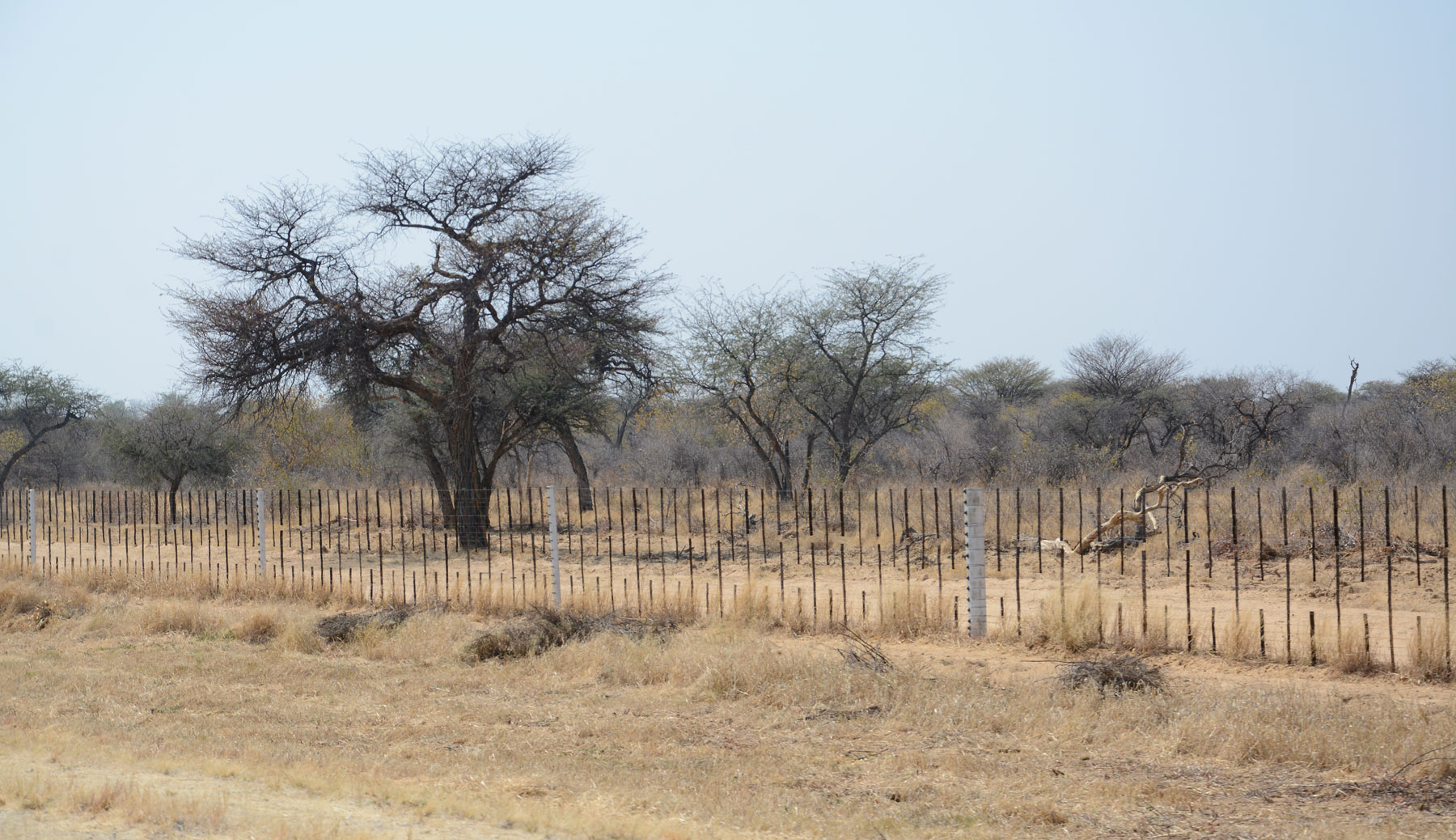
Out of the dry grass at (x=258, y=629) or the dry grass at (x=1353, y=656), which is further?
the dry grass at (x=258, y=629)

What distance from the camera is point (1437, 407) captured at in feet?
86.5

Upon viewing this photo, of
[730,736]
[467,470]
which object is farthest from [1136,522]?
[467,470]

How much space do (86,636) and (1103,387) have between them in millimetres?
34117

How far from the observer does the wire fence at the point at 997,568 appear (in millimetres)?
10438

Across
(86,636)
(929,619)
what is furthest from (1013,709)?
(86,636)

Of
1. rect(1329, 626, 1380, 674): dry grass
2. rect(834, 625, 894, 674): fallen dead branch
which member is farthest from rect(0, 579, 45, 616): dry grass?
rect(1329, 626, 1380, 674): dry grass

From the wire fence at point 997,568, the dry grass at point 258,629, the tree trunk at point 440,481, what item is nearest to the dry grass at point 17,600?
the wire fence at point 997,568

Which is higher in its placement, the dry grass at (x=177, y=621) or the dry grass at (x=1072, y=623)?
the dry grass at (x=1072, y=623)

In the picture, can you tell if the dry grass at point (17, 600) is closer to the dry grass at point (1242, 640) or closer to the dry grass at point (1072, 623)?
the dry grass at point (1072, 623)

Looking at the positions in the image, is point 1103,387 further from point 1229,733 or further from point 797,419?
point 1229,733

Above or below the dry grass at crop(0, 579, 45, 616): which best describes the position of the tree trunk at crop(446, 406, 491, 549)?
above

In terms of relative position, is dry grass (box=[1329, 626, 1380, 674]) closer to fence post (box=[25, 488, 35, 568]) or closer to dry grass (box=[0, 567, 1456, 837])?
dry grass (box=[0, 567, 1456, 837])

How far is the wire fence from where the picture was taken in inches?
411

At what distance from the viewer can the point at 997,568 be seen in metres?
15.6
